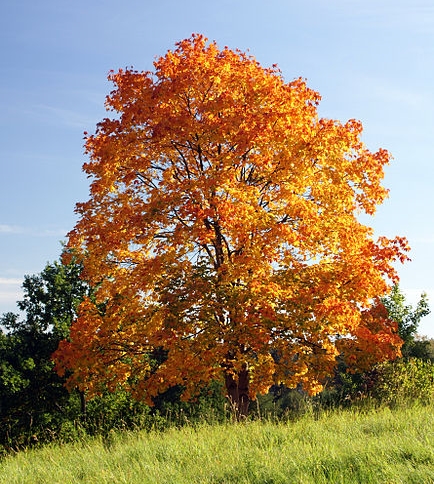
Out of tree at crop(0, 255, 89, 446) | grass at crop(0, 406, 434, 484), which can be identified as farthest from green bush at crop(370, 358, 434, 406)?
tree at crop(0, 255, 89, 446)

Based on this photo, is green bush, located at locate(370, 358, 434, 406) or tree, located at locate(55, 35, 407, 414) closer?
tree, located at locate(55, 35, 407, 414)

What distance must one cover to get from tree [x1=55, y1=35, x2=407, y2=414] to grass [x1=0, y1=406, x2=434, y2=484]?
485cm

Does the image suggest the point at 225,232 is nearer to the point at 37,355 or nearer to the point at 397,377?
the point at 397,377

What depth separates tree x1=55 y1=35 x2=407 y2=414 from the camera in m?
20.8

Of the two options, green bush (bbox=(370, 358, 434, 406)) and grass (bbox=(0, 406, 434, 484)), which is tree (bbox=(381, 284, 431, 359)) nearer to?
green bush (bbox=(370, 358, 434, 406))

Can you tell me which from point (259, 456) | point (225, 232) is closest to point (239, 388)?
point (225, 232)

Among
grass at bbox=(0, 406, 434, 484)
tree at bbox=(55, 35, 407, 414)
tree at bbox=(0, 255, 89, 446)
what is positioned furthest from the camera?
tree at bbox=(0, 255, 89, 446)

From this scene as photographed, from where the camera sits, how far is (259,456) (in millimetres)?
12531

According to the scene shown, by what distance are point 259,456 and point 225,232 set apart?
10.9m

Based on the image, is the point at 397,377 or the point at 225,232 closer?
the point at 225,232

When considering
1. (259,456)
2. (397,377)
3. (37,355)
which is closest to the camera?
(259,456)

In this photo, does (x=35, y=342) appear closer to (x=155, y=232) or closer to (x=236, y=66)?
(x=155, y=232)

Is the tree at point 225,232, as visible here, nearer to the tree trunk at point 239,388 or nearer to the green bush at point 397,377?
the tree trunk at point 239,388

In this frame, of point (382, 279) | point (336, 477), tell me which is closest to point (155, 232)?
point (382, 279)
